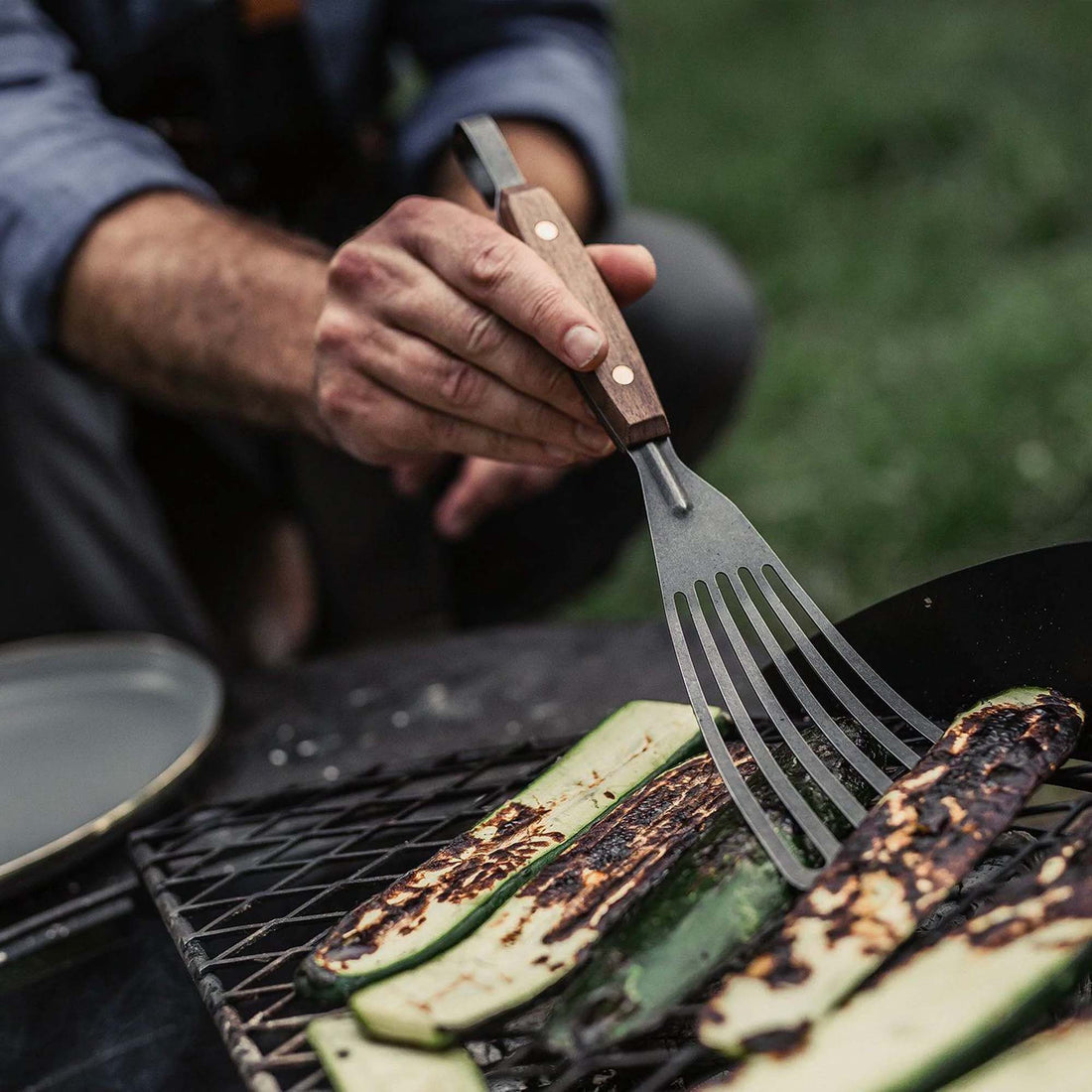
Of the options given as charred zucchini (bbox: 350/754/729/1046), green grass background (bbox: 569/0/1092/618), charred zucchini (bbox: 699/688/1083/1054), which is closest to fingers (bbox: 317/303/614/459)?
charred zucchini (bbox: 350/754/729/1046)

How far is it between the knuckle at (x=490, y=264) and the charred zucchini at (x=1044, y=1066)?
1.00m

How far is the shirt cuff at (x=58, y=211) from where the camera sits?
219 centimetres

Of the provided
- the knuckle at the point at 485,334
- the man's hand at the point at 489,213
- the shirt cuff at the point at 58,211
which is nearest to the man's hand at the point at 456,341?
the knuckle at the point at 485,334

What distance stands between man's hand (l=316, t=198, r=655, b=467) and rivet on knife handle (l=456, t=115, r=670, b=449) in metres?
0.04

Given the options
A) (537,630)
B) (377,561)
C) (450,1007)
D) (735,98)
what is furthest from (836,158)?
(450,1007)

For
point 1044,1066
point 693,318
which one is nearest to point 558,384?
point 1044,1066

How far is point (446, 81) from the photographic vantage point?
10.5 feet

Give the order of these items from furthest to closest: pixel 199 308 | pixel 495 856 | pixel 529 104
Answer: pixel 529 104 → pixel 199 308 → pixel 495 856

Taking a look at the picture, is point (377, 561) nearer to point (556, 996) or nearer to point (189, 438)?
point (189, 438)

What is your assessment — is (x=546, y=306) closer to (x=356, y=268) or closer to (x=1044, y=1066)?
(x=356, y=268)

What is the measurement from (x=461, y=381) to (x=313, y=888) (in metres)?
0.69

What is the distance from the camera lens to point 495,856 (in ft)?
4.30

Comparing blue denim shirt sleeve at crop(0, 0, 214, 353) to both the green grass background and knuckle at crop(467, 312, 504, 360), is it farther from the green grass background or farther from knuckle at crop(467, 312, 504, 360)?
the green grass background

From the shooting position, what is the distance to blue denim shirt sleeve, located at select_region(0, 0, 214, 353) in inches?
→ 86.2
